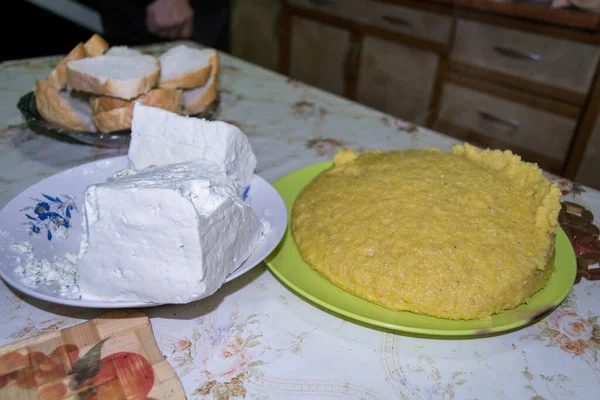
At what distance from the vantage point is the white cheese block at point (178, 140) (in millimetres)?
854

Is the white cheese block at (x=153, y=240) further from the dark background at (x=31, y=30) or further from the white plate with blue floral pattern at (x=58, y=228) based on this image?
the dark background at (x=31, y=30)

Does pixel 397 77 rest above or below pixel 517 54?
below

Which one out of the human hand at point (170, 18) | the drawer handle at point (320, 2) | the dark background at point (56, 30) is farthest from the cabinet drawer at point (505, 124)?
the human hand at point (170, 18)

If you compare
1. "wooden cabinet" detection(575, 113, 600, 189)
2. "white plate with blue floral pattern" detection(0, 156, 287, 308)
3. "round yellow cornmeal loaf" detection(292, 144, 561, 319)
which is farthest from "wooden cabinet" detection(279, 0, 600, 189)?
"white plate with blue floral pattern" detection(0, 156, 287, 308)

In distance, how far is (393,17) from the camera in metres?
2.93

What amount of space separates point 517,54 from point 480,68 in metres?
0.21

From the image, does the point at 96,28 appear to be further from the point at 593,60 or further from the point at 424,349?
the point at 593,60

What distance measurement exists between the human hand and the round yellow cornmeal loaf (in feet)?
4.21

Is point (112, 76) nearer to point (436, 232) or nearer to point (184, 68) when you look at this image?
point (184, 68)

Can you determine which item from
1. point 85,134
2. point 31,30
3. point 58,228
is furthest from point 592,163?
point 31,30

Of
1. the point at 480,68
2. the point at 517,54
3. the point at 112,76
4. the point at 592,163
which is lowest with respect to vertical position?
the point at 592,163

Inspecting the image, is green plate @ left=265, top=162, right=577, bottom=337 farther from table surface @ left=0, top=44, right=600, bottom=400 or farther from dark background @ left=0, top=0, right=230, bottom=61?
dark background @ left=0, top=0, right=230, bottom=61

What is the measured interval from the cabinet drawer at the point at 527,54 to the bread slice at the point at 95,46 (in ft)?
6.60

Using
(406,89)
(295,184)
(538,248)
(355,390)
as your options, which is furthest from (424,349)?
(406,89)
